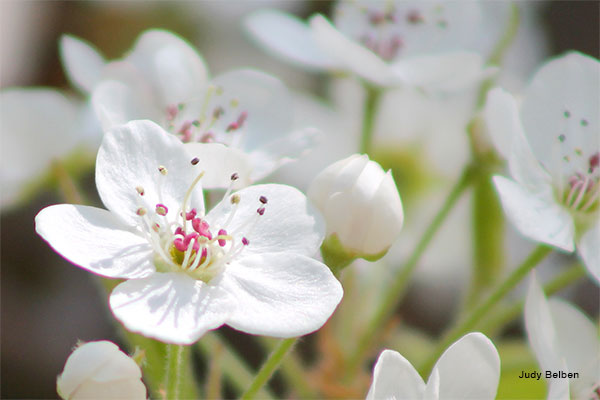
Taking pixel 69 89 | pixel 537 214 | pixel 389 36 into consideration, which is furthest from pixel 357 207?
pixel 69 89

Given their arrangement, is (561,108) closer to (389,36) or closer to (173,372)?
(389,36)

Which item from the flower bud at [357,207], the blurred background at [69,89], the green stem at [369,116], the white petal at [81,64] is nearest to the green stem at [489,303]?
the flower bud at [357,207]

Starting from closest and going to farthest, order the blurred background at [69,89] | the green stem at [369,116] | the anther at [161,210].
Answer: the anther at [161,210], the green stem at [369,116], the blurred background at [69,89]

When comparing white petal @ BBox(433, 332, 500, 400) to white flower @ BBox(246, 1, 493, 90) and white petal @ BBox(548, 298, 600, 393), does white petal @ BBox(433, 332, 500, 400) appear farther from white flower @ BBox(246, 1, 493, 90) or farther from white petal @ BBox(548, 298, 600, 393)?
white flower @ BBox(246, 1, 493, 90)

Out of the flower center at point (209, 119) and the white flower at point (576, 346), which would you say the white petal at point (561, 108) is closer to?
the white flower at point (576, 346)

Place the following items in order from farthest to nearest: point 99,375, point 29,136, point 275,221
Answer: point 29,136 → point 275,221 → point 99,375

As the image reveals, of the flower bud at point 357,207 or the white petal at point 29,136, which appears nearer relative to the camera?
the flower bud at point 357,207
